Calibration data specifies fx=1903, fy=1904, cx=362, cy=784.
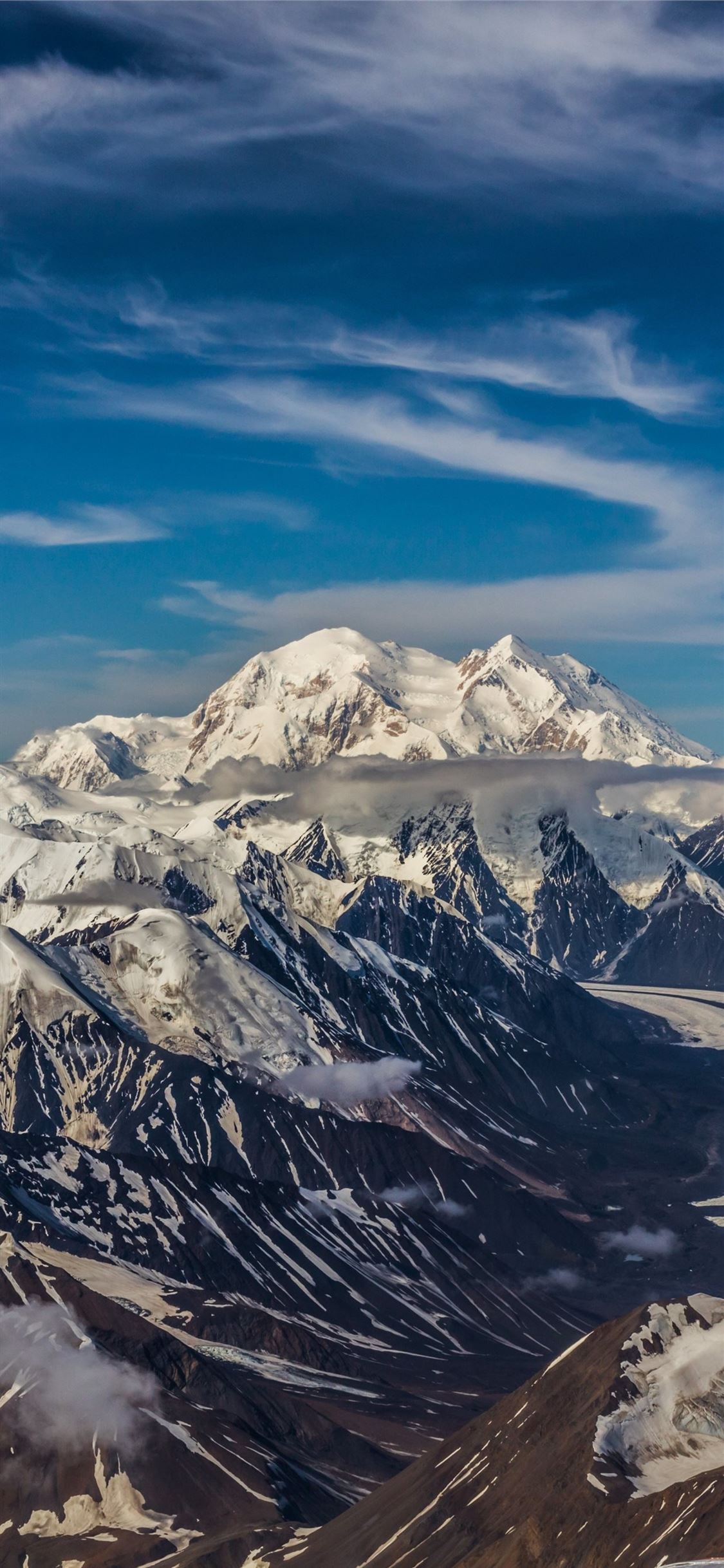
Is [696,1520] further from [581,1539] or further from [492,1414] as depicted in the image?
[492,1414]

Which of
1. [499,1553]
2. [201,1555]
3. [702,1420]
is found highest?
[702,1420]

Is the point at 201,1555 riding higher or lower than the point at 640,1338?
lower

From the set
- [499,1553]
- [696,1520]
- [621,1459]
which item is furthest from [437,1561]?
[696,1520]

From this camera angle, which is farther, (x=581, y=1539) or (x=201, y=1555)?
(x=201, y=1555)

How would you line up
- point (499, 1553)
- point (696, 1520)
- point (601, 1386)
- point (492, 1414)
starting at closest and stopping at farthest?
point (696, 1520) → point (499, 1553) → point (601, 1386) → point (492, 1414)

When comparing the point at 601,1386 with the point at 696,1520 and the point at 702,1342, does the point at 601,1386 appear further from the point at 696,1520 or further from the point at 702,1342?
the point at 696,1520

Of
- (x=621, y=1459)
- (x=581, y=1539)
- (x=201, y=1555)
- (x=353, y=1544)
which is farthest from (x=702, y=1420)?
(x=201, y=1555)

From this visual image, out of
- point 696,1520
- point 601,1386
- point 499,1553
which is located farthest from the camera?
point 601,1386
